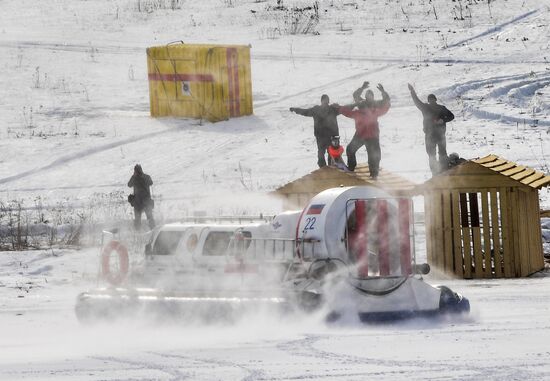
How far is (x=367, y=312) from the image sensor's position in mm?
14430

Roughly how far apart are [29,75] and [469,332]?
27199 mm

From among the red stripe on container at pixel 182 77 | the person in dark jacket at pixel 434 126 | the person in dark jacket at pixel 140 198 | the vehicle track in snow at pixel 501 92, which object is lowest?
the person in dark jacket at pixel 140 198

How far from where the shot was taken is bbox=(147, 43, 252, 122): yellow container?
32.7 meters

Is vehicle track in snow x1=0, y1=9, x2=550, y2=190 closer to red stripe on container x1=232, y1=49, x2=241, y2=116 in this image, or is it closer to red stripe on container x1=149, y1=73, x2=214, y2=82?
red stripe on container x1=232, y1=49, x2=241, y2=116

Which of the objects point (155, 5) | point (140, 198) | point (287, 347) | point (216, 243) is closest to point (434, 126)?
point (140, 198)

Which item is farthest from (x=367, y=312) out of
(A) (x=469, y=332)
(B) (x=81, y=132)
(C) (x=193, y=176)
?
(B) (x=81, y=132)

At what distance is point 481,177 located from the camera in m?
19.7

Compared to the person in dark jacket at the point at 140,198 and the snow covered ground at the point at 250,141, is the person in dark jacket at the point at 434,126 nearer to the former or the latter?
the snow covered ground at the point at 250,141

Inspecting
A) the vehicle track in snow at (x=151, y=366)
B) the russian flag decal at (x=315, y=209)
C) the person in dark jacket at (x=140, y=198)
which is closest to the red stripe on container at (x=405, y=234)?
the russian flag decal at (x=315, y=209)

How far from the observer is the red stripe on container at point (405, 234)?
1496 cm

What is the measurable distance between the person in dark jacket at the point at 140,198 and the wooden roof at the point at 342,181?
3.33m

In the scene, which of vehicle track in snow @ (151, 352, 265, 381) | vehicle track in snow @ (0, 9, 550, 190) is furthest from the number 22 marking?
vehicle track in snow @ (0, 9, 550, 190)

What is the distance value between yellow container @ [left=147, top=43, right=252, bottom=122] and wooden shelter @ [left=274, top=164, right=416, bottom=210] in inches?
468

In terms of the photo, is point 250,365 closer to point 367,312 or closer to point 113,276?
point 367,312
